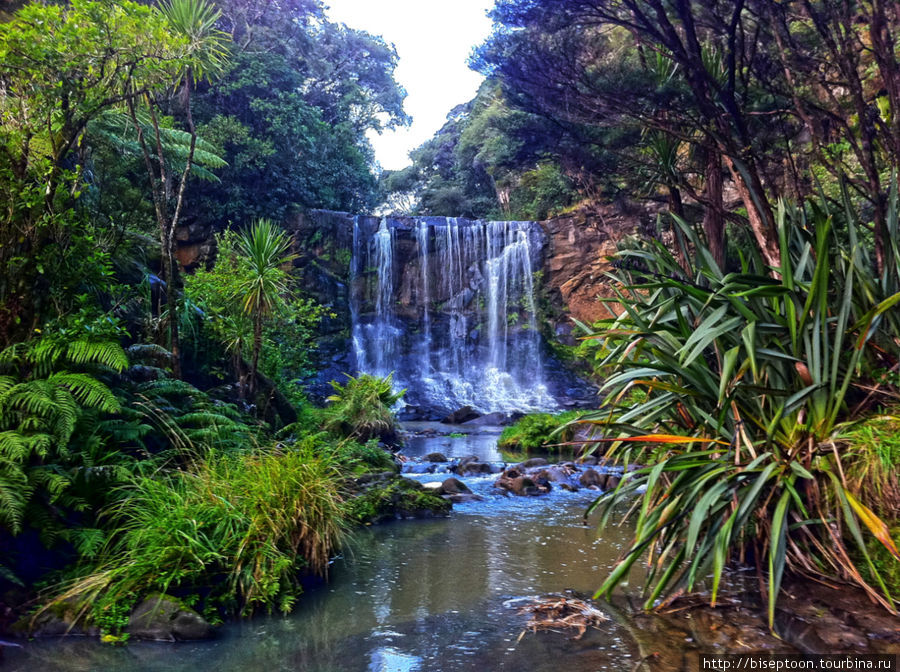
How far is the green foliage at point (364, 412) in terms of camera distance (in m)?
10.3

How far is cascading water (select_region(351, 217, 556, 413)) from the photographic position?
68.1ft

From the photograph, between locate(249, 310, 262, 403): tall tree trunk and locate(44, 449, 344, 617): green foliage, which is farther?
locate(249, 310, 262, 403): tall tree trunk

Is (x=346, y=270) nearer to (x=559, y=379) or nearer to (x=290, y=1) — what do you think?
(x=559, y=379)

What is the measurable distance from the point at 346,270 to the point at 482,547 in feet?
55.8

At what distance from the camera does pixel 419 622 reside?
131 inches

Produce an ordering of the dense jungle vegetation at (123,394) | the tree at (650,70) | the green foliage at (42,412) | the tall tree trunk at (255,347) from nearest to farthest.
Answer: the green foliage at (42,412) → the dense jungle vegetation at (123,394) → the tree at (650,70) → the tall tree trunk at (255,347)

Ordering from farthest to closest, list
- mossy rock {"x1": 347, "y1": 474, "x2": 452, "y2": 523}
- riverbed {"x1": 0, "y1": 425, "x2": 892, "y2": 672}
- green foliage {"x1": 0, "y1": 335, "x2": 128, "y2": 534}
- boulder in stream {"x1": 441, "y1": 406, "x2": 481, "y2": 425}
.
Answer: boulder in stream {"x1": 441, "y1": 406, "x2": 481, "y2": 425}, mossy rock {"x1": 347, "y1": 474, "x2": 452, "y2": 523}, green foliage {"x1": 0, "y1": 335, "x2": 128, "y2": 534}, riverbed {"x1": 0, "y1": 425, "x2": 892, "y2": 672}

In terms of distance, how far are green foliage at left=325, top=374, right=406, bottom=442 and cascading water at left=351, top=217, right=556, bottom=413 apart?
9.33 metres

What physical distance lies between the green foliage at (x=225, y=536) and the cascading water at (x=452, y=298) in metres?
16.4

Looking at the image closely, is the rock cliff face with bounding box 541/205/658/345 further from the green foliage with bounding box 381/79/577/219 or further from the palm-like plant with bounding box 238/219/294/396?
the palm-like plant with bounding box 238/219/294/396

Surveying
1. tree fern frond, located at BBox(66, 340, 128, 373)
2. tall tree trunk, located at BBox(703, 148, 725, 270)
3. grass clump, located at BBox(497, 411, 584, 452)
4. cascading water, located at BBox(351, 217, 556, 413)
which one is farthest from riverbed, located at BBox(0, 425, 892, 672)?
cascading water, located at BBox(351, 217, 556, 413)

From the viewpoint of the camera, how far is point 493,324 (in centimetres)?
2136

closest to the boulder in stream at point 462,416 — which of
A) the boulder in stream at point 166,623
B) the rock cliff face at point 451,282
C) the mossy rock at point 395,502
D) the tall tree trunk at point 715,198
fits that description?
the rock cliff face at point 451,282

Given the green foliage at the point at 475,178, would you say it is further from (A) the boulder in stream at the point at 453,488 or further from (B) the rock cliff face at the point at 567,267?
(A) the boulder in stream at the point at 453,488
